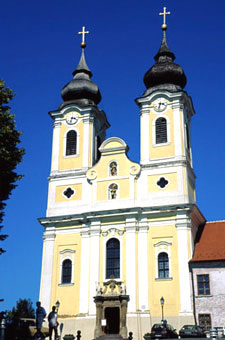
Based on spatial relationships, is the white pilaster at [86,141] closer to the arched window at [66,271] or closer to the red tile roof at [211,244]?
the arched window at [66,271]

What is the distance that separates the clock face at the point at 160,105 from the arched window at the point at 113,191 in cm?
657

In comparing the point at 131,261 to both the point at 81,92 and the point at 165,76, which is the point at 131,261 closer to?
the point at 165,76

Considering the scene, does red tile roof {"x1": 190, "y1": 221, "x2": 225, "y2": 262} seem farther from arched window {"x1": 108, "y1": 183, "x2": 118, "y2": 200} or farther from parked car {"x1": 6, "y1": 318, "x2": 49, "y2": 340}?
parked car {"x1": 6, "y1": 318, "x2": 49, "y2": 340}

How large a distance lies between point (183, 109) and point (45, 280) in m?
15.7

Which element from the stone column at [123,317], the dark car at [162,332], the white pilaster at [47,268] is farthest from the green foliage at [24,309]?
the dark car at [162,332]

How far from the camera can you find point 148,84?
121 ft

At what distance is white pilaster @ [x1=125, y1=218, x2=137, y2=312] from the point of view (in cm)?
2991

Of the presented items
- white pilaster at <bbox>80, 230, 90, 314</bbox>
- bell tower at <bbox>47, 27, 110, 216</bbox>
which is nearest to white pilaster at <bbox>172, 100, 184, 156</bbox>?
bell tower at <bbox>47, 27, 110, 216</bbox>

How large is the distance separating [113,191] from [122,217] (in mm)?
2266

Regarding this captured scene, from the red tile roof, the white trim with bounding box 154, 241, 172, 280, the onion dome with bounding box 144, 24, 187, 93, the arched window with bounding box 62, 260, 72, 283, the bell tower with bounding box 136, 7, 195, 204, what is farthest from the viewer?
the onion dome with bounding box 144, 24, 187, 93

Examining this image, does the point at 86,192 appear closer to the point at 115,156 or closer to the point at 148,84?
the point at 115,156

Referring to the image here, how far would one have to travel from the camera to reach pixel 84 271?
1255 inches

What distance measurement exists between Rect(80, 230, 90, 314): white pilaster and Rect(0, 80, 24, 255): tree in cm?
1213

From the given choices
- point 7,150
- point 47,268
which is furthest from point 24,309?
point 7,150
